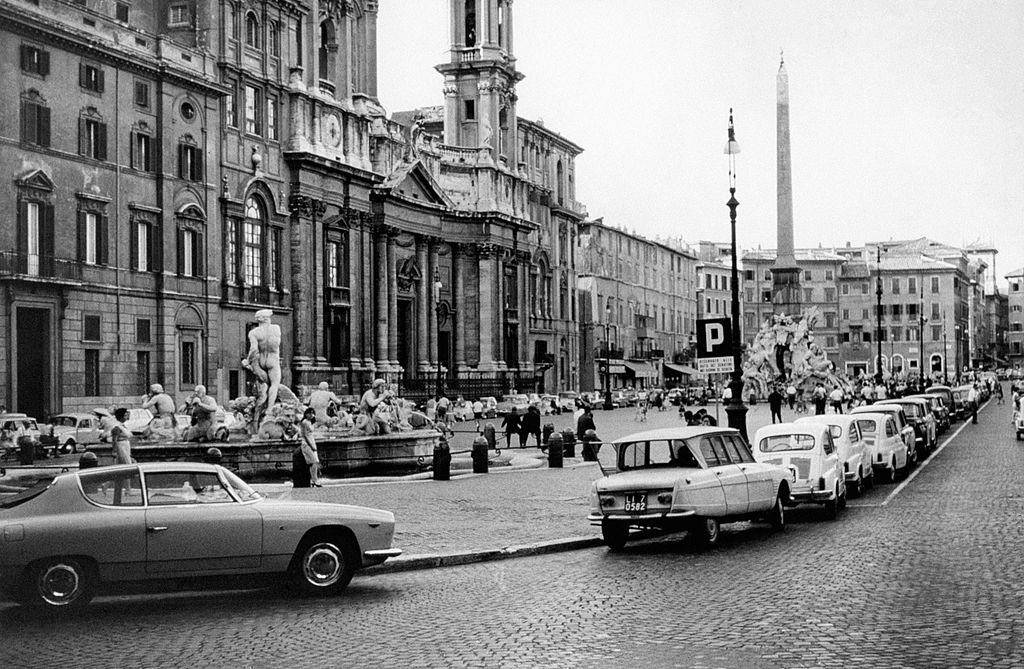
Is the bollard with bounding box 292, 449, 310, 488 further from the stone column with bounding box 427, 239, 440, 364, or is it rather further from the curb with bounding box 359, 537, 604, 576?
the stone column with bounding box 427, 239, 440, 364

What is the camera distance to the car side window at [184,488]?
11.8 meters

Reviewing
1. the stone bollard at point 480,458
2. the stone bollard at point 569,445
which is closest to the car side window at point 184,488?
the stone bollard at point 480,458

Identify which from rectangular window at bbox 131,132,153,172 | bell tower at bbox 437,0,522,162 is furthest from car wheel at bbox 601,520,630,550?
bell tower at bbox 437,0,522,162

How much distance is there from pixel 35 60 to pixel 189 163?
8.29 m

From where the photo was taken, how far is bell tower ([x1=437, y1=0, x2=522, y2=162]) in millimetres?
73875

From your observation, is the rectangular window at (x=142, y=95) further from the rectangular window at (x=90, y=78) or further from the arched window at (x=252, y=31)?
the arched window at (x=252, y=31)

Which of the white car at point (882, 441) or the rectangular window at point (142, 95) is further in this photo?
the rectangular window at point (142, 95)

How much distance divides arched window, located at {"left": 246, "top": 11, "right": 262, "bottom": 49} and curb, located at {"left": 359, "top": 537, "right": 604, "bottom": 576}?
124 feet

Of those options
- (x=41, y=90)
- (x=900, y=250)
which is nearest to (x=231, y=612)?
(x=41, y=90)

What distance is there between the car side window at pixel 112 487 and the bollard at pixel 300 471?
1242 cm

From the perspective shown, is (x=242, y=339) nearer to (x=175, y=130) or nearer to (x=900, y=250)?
(x=175, y=130)

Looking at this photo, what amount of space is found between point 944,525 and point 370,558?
8.60 meters

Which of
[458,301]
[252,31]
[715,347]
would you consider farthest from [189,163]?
[458,301]

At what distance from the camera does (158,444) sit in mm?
25656
